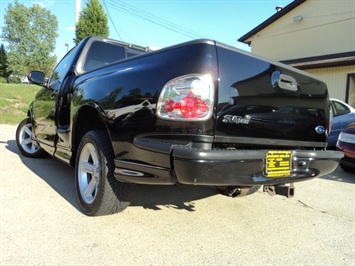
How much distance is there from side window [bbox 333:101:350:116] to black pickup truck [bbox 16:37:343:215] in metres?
5.12

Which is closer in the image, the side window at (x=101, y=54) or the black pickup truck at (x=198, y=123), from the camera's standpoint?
the black pickup truck at (x=198, y=123)

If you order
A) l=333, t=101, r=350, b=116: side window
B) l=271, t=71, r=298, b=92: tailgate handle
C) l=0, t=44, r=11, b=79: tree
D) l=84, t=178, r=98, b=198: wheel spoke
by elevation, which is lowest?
l=84, t=178, r=98, b=198: wheel spoke

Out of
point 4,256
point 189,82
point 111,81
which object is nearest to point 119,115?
point 111,81

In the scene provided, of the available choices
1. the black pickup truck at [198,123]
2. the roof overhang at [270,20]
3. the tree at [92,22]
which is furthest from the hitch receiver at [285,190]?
the tree at [92,22]

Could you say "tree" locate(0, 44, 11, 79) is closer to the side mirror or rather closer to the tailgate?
the side mirror

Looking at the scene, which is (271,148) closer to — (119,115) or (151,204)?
(119,115)

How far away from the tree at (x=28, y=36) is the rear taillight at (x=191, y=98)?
5270 centimetres

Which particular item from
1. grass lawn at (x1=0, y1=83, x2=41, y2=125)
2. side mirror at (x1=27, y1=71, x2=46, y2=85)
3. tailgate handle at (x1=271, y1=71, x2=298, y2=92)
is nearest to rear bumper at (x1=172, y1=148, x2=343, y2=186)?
tailgate handle at (x1=271, y1=71, x2=298, y2=92)

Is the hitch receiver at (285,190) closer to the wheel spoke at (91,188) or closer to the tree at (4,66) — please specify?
the wheel spoke at (91,188)

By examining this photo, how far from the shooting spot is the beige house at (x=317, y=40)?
13172 millimetres

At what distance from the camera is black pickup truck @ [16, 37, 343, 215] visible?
A: 7.16 ft

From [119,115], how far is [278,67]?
52.9 inches

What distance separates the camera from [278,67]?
104 inches

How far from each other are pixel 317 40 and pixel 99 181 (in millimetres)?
16693
